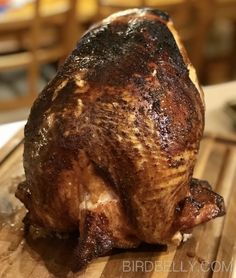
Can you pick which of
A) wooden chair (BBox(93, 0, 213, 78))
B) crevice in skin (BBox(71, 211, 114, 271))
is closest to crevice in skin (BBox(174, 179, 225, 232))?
crevice in skin (BBox(71, 211, 114, 271))

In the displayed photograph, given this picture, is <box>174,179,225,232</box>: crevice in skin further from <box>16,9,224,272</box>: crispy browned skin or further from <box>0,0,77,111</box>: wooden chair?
<box>0,0,77,111</box>: wooden chair

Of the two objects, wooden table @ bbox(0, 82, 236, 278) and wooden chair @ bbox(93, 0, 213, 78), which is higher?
wooden table @ bbox(0, 82, 236, 278)

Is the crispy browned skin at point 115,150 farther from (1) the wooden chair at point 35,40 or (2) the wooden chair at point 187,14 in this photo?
(2) the wooden chair at point 187,14

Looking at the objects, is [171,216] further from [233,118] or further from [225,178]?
[233,118]

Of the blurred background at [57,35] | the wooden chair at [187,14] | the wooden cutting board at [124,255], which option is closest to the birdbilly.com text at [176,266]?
the wooden cutting board at [124,255]

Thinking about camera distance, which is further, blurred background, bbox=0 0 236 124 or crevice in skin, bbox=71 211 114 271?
blurred background, bbox=0 0 236 124

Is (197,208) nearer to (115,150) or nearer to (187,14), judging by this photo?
(115,150)
